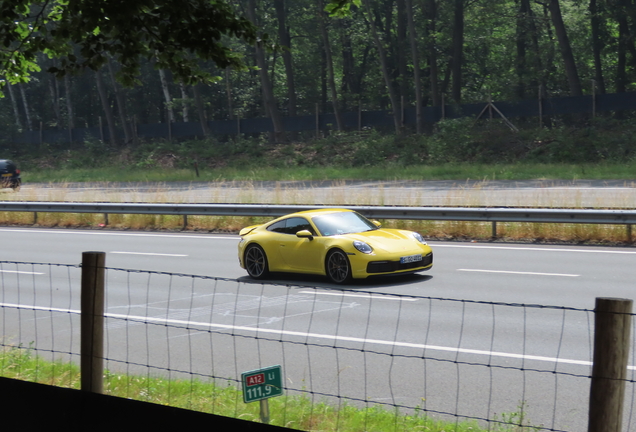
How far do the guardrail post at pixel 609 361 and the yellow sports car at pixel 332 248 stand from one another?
865 cm

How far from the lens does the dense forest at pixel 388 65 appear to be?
47719 mm

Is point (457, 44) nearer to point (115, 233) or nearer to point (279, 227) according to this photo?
point (115, 233)

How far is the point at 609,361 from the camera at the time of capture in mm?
3375

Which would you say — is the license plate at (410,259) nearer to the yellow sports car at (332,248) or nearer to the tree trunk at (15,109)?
the yellow sports car at (332,248)

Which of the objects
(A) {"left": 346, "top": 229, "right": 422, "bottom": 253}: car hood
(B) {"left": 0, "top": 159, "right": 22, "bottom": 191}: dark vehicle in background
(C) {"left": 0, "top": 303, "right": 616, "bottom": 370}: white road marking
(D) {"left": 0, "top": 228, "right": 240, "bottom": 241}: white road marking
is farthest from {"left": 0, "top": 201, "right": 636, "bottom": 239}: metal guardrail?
(B) {"left": 0, "top": 159, "right": 22, "bottom": 191}: dark vehicle in background

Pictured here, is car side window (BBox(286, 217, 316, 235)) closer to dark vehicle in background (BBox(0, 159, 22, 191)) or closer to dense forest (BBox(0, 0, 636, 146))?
dark vehicle in background (BBox(0, 159, 22, 191))

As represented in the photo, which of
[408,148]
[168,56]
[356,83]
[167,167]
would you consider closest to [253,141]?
[167,167]

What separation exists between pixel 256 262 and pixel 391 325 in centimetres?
440

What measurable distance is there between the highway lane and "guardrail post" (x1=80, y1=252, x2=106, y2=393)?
1.60 metres

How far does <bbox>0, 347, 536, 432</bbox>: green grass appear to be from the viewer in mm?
5309

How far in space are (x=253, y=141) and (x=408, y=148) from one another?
11.5 m

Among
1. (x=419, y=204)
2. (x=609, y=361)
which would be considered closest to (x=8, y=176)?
(x=419, y=204)

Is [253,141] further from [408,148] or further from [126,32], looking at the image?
[126,32]

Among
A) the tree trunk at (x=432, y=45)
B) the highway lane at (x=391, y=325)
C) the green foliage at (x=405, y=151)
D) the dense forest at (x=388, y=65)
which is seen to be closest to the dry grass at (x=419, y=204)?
the highway lane at (x=391, y=325)
